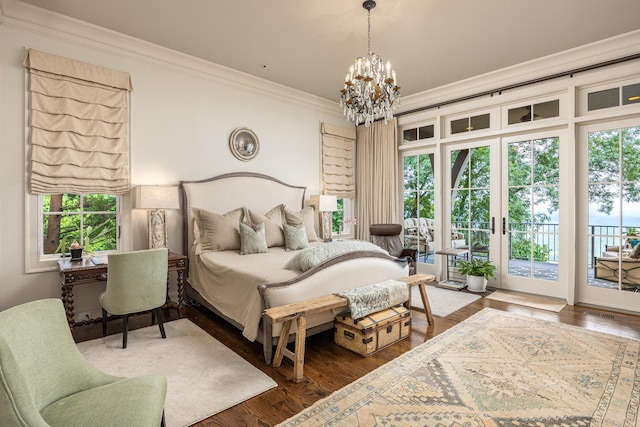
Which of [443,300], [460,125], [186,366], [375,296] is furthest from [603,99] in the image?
[186,366]

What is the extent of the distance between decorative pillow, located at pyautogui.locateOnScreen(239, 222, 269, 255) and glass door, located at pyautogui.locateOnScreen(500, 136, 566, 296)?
10.9 feet

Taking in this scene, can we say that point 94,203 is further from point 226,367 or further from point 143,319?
point 226,367

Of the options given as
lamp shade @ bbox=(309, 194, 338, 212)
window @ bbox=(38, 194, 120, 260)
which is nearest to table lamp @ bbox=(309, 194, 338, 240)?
lamp shade @ bbox=(309, 194, 338, 212)

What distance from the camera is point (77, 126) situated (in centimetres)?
333

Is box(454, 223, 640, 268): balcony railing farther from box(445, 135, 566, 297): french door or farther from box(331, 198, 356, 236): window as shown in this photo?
box(331, 198, 356, 236): window

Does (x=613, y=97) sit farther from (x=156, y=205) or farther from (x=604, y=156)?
(x=156, y=205)

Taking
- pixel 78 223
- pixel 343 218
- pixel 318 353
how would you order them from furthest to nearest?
1. pixel 343 218
2. pixel 78 223
3. pixel 318 353

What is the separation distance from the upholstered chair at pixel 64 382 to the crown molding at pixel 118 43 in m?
3.11

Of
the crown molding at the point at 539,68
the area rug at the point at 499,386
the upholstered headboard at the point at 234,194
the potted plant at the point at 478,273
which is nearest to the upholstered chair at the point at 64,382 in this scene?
the area rug at the point at 499,386

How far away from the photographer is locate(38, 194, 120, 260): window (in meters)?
3.32

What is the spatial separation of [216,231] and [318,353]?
1.94m

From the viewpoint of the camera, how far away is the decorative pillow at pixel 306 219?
4.60 metres

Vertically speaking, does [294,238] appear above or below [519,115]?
below

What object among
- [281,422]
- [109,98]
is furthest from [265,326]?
[109,98]
